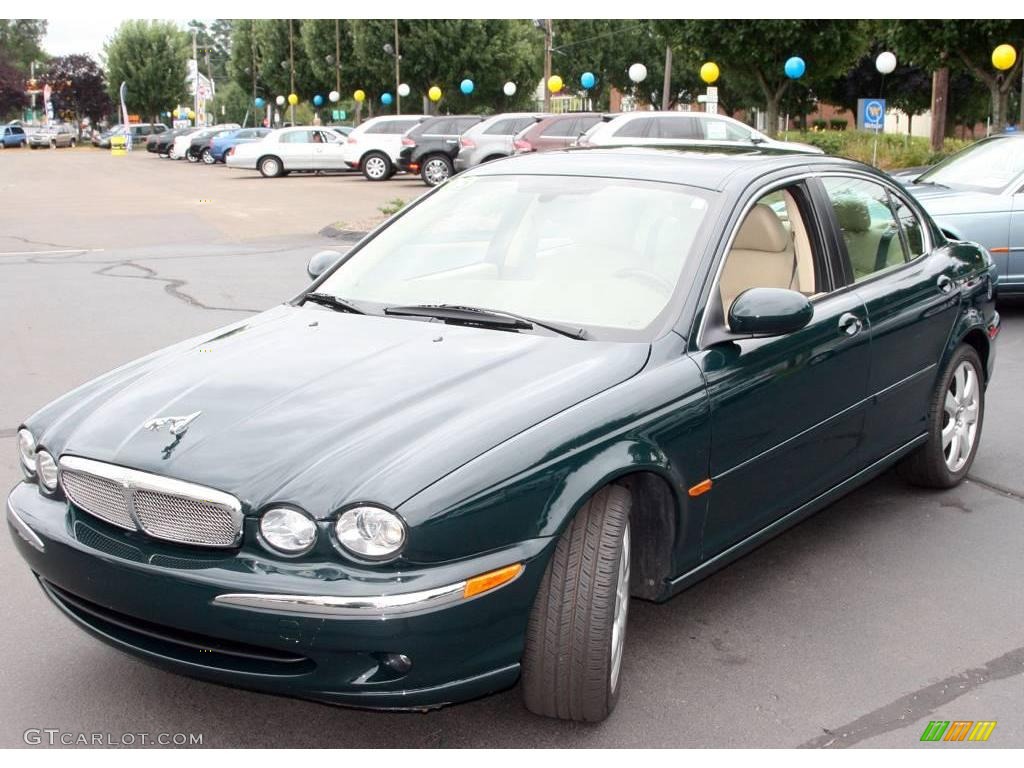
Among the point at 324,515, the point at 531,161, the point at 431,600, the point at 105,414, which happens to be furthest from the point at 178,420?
the point at 531,161

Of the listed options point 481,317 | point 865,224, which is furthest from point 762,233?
point 481,317

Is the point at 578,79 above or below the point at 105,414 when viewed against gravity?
Answer: above

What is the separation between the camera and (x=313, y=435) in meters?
3.28

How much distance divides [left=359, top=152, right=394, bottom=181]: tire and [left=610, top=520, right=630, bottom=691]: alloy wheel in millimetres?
29078

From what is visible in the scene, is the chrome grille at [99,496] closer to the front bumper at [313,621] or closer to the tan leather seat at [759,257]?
the front bumper at [313,621]

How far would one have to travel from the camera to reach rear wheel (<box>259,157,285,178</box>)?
35594mm

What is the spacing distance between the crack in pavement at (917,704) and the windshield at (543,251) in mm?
1377

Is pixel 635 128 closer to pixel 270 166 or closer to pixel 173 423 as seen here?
pixel 270 166

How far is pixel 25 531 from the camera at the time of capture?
3.51 m

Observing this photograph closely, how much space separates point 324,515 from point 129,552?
586 millimetres

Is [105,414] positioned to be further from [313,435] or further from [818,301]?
[818,301]

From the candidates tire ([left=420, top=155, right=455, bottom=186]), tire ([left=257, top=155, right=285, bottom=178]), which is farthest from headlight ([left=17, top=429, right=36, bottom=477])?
tire ([left=257, top=155, right=285, bottom=178])

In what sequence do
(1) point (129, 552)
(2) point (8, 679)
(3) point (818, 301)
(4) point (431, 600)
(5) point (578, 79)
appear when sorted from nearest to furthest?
(4) point (431, 600) < (1) point (129, 552) < (2) point (8, 679) < (3) point (818, 301) < (5) point (578, 79)
